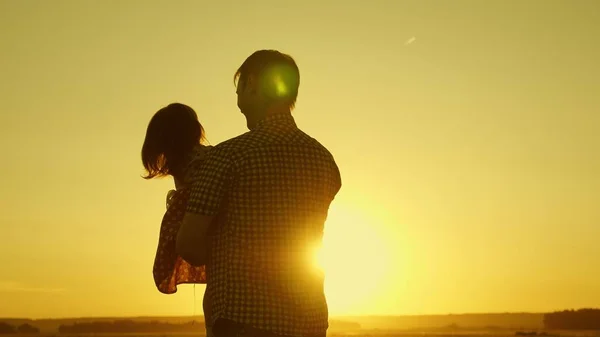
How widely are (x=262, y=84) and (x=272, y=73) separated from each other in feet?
0.20

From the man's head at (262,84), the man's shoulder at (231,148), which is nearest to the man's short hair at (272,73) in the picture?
the man's head at (262,84)

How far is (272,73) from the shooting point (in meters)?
3.55

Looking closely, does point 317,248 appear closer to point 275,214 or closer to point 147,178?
point 275,214

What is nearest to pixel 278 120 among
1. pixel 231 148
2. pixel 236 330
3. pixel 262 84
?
pixel 262 84

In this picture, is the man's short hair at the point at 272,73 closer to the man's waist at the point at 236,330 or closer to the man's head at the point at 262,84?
the man's head at the point at 262,84

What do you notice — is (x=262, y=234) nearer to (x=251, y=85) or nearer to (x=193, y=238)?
(x=193, y=238)

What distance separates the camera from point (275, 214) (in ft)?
10.8

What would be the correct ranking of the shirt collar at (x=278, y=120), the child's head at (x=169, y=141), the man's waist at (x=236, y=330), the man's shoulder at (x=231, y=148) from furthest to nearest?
the child's head at (x=169, y=141) → the shirt collar at (x=278, y=120) → the man's shoulder at (x=231, y=148) → the man's waist at (x=236, y=330)

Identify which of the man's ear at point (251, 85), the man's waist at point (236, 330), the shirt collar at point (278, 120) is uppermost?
the man's ear at point (251, 85)

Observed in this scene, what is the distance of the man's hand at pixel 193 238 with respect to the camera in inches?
126

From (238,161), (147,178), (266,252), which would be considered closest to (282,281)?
(266,252)

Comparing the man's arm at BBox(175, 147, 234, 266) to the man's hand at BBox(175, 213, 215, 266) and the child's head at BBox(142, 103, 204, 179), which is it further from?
the child's head at BBox(142, 103, 204, 179)

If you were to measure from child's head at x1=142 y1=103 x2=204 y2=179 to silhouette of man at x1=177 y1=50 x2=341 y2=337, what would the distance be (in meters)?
0.38

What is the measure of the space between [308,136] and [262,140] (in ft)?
0.85
